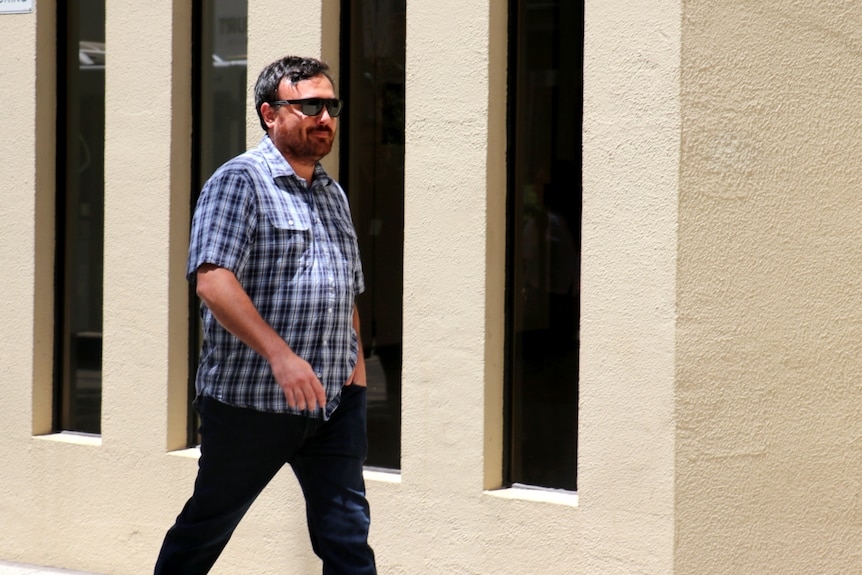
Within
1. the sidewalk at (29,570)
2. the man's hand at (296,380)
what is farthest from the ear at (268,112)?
the sidewalk at (29,570)

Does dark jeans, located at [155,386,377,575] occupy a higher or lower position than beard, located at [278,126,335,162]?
lower

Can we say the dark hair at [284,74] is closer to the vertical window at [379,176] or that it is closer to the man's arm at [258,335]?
the man's arm at [258,335]

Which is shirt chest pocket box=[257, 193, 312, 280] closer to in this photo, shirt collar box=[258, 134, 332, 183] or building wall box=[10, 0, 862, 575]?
shirt collar box=[258, 134, 332, 183]

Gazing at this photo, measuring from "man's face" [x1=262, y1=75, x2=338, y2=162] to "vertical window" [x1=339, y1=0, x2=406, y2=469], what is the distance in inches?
58.4

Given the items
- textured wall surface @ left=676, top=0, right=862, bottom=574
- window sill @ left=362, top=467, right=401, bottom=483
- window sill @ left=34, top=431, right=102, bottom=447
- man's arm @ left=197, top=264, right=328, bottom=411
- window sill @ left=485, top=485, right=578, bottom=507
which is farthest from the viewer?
window sill @ left=34, top=431, right=102, bottom=447

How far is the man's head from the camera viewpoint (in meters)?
4.34

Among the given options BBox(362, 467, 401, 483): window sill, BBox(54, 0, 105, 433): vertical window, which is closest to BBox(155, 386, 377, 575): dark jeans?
BBox(362, 467, 401, 483): window sill

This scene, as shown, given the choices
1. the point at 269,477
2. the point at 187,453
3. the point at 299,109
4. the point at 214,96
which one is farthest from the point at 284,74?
the point at 187,453

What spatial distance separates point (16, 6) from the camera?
6.48 meters

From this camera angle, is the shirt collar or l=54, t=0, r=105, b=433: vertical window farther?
l=54, t=0, r=105, b=433: vertical window

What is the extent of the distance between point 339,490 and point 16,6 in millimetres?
3377

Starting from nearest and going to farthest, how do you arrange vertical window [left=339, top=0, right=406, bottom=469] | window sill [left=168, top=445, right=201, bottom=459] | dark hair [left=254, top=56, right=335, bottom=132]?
dark hair [left=254, top=56, right=335, bottom=132] < vertical window [left=339, top=0, right=406, bottom=469] < window sill [left=168, top=445, right=201, bottom=459]

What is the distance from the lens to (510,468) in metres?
5.57

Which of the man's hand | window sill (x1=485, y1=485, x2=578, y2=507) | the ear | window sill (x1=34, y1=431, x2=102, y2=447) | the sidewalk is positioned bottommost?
the sidewalk
